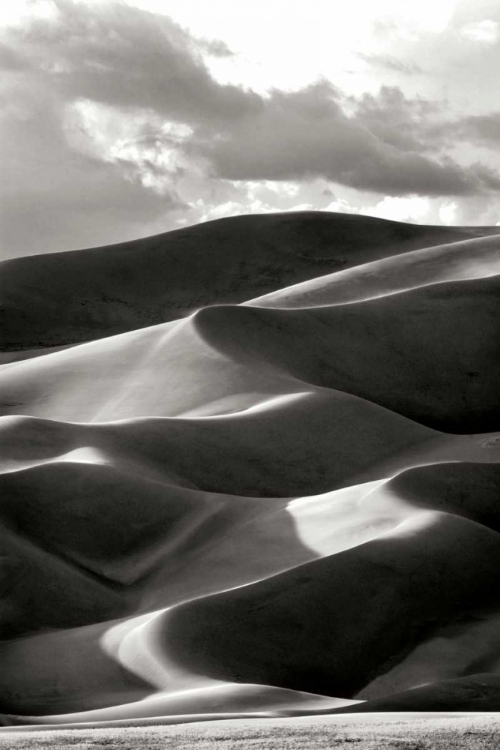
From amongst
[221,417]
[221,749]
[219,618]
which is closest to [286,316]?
[221,417]

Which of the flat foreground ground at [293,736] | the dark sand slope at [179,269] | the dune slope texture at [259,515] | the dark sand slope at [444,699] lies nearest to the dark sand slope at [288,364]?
the dune slope texture at [259,515]

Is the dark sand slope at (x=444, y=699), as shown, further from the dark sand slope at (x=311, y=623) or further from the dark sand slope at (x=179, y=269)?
the dark sand slope at (x=179, y=269)

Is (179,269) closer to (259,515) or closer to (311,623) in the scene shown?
(259,515)

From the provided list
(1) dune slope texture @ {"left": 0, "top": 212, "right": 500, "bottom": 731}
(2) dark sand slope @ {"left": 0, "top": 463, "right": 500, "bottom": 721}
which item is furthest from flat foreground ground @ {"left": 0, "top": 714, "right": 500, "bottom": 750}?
(2) dark sand slope @ {"left": 0, "top": 463, "right": 500, "bottom": 721}

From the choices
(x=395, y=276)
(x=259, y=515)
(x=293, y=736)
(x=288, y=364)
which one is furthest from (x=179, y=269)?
(x=293, y=736)

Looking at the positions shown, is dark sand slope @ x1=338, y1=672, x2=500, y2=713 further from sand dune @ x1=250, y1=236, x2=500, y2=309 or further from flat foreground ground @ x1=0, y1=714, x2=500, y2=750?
sand dune @ x1=250, y1=236, x2=500, y2=309

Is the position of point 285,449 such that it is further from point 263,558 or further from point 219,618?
point 219,618
